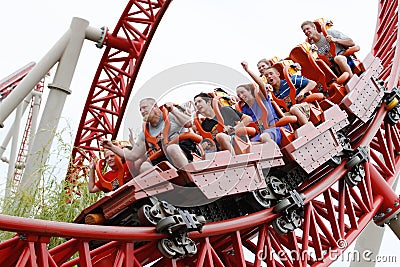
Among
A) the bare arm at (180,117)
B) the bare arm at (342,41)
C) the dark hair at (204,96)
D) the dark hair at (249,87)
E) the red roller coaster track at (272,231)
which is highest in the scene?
the bare arm at (342,41)

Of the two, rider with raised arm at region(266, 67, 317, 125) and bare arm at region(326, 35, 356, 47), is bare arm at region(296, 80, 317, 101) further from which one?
bare arm at region(326, 35, 356, 47)

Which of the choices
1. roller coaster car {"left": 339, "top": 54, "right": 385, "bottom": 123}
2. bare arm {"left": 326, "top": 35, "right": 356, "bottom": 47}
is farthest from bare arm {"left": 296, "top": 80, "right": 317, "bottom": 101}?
→ bare arm {"left": 326, "top": 35, "right": 356, "bottom": 47}

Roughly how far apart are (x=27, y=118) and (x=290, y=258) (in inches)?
363

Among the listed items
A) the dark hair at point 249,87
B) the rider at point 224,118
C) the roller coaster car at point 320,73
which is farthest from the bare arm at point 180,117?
the roller coaster car at point 320,73

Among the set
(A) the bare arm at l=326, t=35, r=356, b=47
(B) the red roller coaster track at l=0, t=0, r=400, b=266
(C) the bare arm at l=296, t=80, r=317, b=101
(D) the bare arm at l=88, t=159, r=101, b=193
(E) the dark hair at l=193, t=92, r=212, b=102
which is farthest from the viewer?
(A) the bare arm at l=326, t=35, r=356, b=47

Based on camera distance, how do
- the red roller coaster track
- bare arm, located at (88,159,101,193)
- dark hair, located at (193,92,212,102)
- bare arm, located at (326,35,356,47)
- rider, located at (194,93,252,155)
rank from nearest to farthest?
1. the red roller coaster track
2. rider, located at (194,93,252,155)
3. dark hair, located at (193,92,212,102)
4. bare arm, located at (88,159,101,193)
5. bare arm, located at (326,35,356,47)

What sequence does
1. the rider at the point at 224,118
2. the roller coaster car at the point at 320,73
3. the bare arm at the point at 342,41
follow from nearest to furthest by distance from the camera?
the rider at the point at 224,118 → the roller coaster car at the point at 320,73 → the bare arm at the point at 342,41

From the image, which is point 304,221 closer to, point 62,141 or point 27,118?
point 62,141

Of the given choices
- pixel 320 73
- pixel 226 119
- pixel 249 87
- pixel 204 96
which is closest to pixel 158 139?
pixel 204 96

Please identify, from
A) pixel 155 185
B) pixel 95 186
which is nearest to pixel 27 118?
pixel 95 186

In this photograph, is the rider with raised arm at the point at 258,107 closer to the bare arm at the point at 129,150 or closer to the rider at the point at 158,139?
the rider at the point at 158,139

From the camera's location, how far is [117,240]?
146 inches

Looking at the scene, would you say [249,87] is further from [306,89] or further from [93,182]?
[93,182]

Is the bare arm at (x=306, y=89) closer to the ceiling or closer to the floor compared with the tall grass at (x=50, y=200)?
closer to the floor
